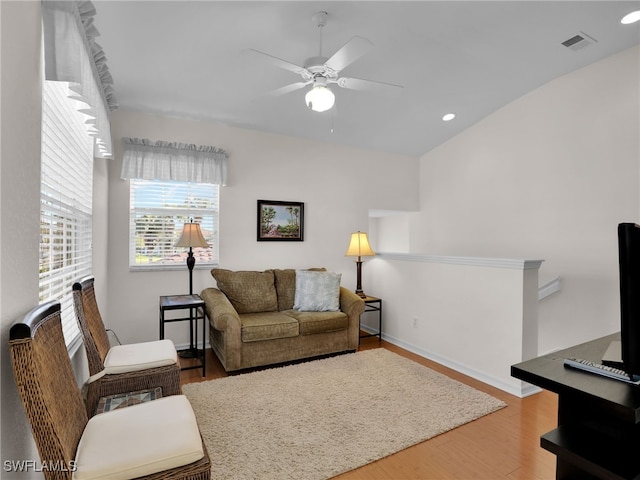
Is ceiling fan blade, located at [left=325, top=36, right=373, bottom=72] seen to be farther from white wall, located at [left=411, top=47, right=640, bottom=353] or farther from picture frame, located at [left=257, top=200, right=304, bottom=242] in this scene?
white wall, located at [left=411, top=47, right=640, bottom=353]

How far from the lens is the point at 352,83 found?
106 inches

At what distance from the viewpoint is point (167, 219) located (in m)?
4.02

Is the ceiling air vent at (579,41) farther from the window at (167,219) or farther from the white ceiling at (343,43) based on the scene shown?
the window at (167,219)

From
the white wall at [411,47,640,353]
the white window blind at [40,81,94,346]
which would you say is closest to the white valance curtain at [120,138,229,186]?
the white window blind at [40,81,94,346]

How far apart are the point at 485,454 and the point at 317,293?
2.27m

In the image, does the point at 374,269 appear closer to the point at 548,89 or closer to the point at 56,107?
the point at 548,89

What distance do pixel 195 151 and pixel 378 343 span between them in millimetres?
3224

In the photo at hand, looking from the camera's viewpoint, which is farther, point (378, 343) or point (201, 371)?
point (378, 343)

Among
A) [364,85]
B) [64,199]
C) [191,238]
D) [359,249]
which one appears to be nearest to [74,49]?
[64,199]

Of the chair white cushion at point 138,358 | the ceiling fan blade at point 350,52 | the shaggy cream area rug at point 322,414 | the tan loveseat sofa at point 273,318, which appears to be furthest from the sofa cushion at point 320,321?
the ceiling fan blade at point 350,52

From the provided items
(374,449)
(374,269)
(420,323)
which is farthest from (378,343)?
(374,449)

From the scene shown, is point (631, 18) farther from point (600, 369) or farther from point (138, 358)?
point (138, 358)

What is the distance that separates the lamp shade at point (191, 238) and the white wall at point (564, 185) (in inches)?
144

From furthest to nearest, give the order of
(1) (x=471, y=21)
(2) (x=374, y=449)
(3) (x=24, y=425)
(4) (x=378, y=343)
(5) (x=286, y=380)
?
(4) (x=378, y=343) < (5) (x=286, y=380) < (1) (x=471, y=21) < (2) (x=374, y=449) < (3) (x=24, y=425)
